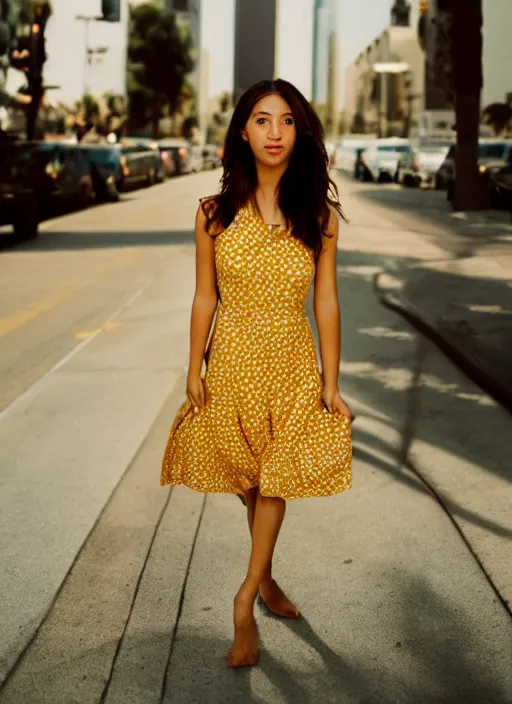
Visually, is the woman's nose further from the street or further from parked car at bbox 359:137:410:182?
parked car at bbox 359:137:410:182

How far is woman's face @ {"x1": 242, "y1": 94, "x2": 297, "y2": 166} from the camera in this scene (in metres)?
3.39

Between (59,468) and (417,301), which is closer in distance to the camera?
(59,468)

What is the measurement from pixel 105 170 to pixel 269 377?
2766 centimetres

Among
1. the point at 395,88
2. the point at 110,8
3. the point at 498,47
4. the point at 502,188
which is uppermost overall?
the point at 395,88

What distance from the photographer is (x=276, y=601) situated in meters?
3.84

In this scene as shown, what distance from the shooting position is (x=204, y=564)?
4.34 m

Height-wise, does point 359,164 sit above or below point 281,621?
above

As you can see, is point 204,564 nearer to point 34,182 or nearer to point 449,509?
point 449,509

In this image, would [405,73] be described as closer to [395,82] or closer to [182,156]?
[395,82]

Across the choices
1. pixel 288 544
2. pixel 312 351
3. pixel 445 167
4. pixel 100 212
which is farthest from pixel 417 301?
pixel 445 167

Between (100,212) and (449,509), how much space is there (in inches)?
900

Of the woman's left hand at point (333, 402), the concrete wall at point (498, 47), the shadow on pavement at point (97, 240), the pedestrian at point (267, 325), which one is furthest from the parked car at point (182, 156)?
the woman's left hand at point (333, 402)

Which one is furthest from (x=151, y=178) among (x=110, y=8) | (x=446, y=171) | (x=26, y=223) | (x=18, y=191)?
(x=18, y=191)

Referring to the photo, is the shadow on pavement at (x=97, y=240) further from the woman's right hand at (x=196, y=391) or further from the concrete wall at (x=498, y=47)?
the concrete wall at (x=498, y=47)
